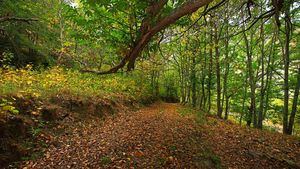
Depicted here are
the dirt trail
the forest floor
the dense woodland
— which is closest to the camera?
the dense woodland

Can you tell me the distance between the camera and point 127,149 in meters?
6.02

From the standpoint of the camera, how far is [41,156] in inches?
205

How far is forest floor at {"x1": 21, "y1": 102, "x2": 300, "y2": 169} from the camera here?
540 cm

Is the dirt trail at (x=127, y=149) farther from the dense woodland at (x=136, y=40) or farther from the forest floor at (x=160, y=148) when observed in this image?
the dense woodland at (x=136, y=40)

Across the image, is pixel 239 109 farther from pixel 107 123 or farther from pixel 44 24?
pixel 44 24

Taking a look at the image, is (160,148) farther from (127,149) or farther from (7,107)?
(7,107)

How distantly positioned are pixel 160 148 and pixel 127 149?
44.3 inches

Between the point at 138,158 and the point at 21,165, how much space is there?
117 inches

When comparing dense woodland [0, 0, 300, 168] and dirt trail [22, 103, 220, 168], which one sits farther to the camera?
dirt trail [22, 103, 220, 168]

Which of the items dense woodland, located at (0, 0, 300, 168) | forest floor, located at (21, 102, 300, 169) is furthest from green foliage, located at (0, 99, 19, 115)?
forest floor, located at (21, 102, 300, 169)

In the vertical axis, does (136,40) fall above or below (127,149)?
above

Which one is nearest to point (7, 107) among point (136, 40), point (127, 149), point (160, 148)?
point (136, 40)

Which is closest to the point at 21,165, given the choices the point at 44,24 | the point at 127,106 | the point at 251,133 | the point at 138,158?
the point at 138,158

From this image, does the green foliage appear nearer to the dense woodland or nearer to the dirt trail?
the dense woodland
